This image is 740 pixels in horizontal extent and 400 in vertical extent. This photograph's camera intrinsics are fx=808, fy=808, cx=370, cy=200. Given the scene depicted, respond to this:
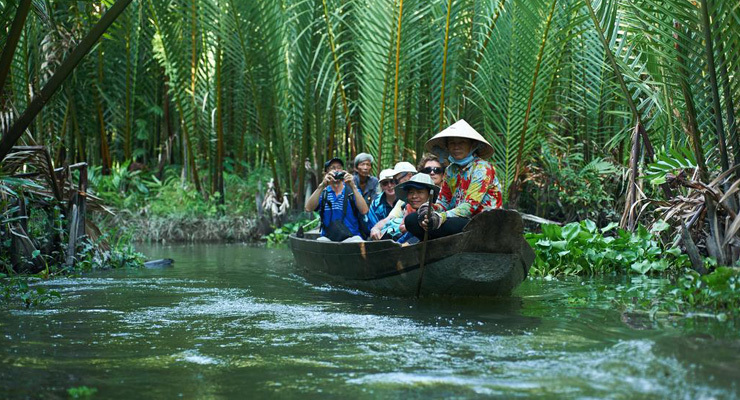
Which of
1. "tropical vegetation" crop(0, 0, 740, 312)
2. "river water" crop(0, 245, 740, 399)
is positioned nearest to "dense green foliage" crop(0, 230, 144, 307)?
"river water" crop(0, 245, 740, 399)

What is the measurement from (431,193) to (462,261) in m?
0.59

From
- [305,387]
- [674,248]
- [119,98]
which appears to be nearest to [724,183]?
[674,248]

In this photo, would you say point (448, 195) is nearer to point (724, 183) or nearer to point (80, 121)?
point (724, 183)

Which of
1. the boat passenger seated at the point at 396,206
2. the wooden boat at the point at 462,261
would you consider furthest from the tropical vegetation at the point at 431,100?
the boat passenger seated at the point at 396,206

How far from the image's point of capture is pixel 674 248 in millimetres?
7219

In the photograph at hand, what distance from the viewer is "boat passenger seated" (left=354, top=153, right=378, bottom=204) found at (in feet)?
30.2

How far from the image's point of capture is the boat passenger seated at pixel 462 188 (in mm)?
6305

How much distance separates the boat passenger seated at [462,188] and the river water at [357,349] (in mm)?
609

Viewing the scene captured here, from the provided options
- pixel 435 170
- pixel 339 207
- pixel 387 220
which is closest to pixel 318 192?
pixel 339 207

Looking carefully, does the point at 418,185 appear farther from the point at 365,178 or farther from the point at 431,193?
the point at 365,178

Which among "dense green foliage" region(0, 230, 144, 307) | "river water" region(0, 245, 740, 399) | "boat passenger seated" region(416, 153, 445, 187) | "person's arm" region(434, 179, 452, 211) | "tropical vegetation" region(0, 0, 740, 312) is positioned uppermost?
"tropical vegetation" region(0, 0, 740, 312)

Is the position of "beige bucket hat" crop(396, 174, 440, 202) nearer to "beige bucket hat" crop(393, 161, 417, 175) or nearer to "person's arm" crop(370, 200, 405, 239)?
"person's arm" crop(370, 200, 405, 239)

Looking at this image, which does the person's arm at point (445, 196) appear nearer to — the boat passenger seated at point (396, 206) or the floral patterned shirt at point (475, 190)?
the floral patterned shirt at point (475, 190)

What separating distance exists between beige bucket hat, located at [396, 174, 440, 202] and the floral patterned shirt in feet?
0.75
